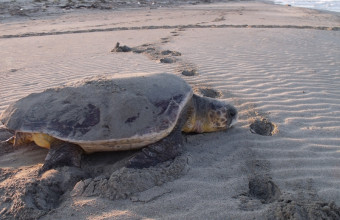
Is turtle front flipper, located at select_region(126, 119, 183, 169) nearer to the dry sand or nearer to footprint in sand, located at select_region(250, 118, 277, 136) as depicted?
the dry sand

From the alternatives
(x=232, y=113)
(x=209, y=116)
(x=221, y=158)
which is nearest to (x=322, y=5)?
(x=232, y=113)

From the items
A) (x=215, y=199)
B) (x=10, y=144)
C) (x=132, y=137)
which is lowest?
(x=10, y=144)

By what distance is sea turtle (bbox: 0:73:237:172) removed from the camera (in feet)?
7.95

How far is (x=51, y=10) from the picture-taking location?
1639 centimetres

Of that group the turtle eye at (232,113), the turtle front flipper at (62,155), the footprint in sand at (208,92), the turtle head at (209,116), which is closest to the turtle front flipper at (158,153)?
the turtle head at (209,116)

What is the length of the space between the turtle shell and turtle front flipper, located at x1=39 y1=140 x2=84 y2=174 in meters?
0.09

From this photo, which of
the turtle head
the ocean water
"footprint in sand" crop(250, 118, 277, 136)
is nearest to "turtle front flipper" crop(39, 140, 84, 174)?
the turtle head

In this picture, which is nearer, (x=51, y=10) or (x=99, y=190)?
(x=99, y=190)

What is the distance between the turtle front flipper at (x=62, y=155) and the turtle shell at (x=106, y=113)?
93 mm

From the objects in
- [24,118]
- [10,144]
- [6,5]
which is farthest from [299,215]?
[6,5]

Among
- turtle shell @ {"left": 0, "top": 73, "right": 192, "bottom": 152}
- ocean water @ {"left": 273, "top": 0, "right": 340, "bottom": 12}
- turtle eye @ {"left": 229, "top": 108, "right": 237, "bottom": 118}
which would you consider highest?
ocean water @ {"left": 273, "top": 0, "right": 340, "bottom": 12}

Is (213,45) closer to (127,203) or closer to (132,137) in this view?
(132,137)

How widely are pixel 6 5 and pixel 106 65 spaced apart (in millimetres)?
14721

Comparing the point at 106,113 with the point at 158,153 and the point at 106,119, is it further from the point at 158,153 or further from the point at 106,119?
the point at 158,153
